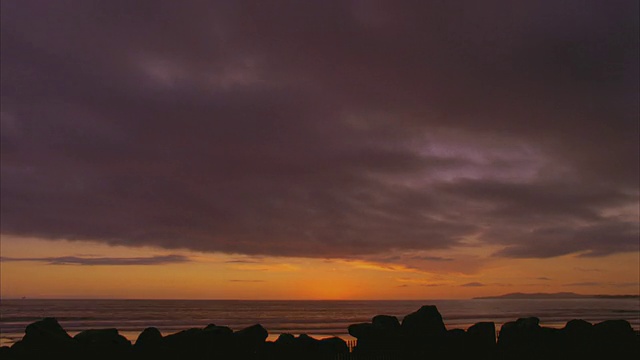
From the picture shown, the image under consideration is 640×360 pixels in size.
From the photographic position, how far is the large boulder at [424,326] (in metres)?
22.8

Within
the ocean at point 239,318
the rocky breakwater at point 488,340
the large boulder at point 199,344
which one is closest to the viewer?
the large boulder at point 199,344

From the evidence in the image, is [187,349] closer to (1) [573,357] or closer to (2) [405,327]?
(2) [405,327]

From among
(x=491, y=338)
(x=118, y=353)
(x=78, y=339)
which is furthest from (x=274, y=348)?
(x=491, y=338)

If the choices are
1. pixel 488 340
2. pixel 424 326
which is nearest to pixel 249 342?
pixel 424 326

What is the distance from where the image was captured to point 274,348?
20.9 m

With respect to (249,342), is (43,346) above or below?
below

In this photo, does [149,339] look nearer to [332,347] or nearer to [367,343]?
[332,347]

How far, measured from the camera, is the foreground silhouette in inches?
803

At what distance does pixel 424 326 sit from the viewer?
22875 mm

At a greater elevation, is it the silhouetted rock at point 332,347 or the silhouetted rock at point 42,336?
the silhouetted rock at point 42,336

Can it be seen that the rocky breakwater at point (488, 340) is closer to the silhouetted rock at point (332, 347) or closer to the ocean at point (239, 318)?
the silhouetted rock at point (332, 347)

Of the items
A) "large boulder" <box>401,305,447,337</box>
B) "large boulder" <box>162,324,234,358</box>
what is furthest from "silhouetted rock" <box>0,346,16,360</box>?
"large boulder" <box>401,305,447,337</box>

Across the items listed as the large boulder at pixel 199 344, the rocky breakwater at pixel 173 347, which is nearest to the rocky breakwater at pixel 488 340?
the rocky breakwater at pixel 173 347

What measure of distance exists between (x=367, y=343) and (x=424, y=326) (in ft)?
7.78
